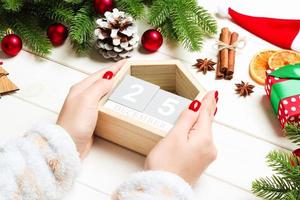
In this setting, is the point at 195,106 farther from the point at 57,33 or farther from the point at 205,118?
the point at 57,33

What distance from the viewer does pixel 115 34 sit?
126 cm

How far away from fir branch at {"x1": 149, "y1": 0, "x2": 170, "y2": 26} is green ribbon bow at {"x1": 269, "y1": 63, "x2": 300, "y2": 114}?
320 millimetres

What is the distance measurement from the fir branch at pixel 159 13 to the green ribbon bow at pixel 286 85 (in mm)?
320

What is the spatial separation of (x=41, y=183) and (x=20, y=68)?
17.2 inches

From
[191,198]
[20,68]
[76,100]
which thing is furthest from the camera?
[20,68]

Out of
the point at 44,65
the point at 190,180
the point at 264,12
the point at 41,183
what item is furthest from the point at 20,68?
the point at 264,12

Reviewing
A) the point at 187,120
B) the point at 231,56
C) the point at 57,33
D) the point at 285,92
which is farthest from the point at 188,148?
the point at 57,33

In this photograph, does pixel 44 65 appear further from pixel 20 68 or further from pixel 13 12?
pixel 13 12

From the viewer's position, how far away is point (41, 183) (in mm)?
932

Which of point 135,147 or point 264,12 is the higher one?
point 264,12

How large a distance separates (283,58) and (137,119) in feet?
1.47

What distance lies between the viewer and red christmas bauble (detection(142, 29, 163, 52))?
130 cm

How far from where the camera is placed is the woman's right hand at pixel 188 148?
0.96 meters

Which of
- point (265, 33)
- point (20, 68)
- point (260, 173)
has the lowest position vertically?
point (260, 173)
